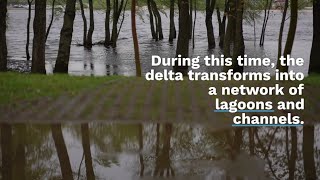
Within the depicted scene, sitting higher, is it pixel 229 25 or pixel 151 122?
pixel 229 25

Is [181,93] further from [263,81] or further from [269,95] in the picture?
[263,81]

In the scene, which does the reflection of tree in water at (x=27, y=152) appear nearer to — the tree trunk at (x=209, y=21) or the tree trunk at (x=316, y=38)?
the tree trunk at (x=316, y=38)

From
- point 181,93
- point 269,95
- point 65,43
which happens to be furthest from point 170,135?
point 65,43

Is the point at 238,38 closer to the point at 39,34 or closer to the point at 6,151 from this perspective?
the point at 39,34

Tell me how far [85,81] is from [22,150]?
19.6ft

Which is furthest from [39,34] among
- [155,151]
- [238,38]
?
[155,151]

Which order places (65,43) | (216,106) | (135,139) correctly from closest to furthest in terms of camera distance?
(135,139) → (216,106) → (65,43)

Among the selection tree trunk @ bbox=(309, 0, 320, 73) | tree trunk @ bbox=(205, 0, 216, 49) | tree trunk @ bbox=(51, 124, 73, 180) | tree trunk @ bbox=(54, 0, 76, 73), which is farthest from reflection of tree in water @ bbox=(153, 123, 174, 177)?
tree trunk @ bbox=(205, 0, 216, 49)

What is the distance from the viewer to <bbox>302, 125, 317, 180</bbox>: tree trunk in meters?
5.71

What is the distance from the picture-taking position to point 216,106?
9609 millimetres

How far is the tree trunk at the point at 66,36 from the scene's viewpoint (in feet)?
49.9

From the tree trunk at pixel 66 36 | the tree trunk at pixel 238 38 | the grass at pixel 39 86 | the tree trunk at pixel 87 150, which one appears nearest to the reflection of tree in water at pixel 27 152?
the tree trunk at pixel 87 150

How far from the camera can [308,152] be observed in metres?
6.54

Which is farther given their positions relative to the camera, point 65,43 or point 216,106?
point 65,43
